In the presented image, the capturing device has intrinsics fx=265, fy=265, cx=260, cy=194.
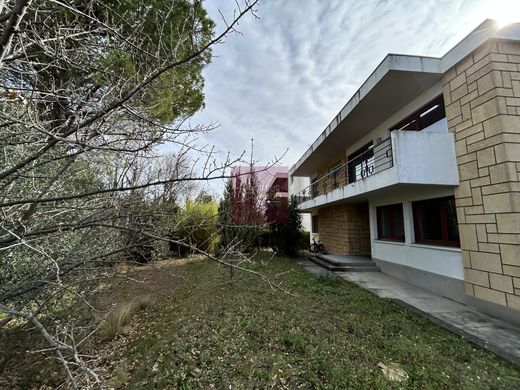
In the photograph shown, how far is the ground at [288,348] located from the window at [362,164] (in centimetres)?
545

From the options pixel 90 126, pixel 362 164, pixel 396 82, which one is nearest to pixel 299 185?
pixel 362 164

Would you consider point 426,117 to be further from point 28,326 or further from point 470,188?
point 28,326

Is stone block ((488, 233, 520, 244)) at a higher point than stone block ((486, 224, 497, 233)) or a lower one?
lower

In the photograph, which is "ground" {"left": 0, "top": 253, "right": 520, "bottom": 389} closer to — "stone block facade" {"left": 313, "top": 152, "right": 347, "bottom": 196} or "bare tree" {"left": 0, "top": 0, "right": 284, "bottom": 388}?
"bare tree" {"left": 0, "top": 0, "right": 284, "bottom": 388}

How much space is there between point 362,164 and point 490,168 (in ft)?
19.3

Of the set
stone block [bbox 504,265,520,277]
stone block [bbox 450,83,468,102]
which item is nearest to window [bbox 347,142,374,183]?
stone block [bbox 450,83,468,102]

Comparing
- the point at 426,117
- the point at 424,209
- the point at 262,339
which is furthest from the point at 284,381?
the point at 426,117

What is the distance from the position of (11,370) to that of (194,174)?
418cm

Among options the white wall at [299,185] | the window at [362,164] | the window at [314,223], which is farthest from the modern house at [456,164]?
the white wall at [299,185]

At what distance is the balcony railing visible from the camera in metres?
9.09

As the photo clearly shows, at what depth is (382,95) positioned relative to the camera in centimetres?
827

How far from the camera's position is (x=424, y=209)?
27.4 feet

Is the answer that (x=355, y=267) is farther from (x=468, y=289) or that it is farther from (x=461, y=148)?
(x=461, y=148)

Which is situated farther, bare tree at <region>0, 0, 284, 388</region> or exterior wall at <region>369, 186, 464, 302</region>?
exterior wall at <region>369, 186, 464, 302</region>
